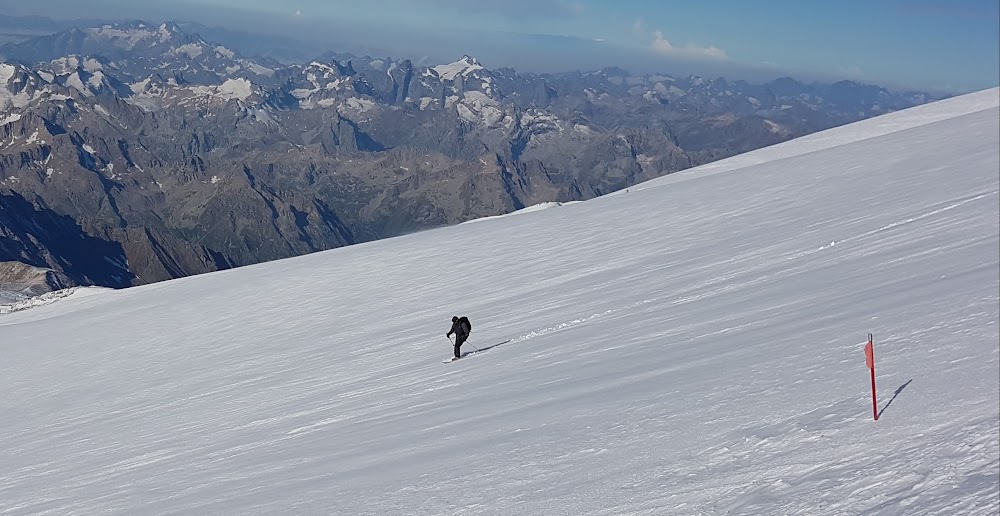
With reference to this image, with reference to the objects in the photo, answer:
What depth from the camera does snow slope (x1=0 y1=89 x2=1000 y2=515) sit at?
7613 millimetres

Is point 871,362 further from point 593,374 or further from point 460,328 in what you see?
point 460,328

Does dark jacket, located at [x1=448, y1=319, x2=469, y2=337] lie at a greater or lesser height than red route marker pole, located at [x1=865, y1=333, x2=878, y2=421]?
lesser

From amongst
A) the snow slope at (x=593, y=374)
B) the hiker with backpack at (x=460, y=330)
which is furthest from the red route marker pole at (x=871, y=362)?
the hiker with backpack at (x=460, y=330)

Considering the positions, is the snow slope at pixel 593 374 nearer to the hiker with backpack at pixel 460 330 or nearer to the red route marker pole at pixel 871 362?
the red route marker pole at pixel 871 362

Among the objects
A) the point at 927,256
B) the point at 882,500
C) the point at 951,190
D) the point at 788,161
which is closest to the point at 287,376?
the point at 927,256

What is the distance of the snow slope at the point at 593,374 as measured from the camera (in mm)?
7613

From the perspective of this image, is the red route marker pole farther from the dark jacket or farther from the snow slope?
the dark jacket

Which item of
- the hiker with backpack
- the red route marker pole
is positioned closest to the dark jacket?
the hiker with backpack

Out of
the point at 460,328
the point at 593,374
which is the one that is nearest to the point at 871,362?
the point at 593,374

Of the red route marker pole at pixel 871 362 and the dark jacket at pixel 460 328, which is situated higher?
the red route marker pole at pixel 871 362

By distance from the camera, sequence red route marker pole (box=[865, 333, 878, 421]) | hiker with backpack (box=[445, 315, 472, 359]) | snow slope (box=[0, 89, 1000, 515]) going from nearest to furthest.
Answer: red route marker pole (box=[865, 333, 878, 421]), snow slope (box=[0, 89, 1000, 515]), hiker with backpack (box=[445, 315, 472, 359])

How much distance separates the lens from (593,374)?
12.4 m

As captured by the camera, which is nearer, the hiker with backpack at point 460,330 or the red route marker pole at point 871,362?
the red route marker pole at point 871,362

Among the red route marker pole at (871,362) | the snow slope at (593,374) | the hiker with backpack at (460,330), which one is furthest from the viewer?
the hiker with backpack at (460,330)
